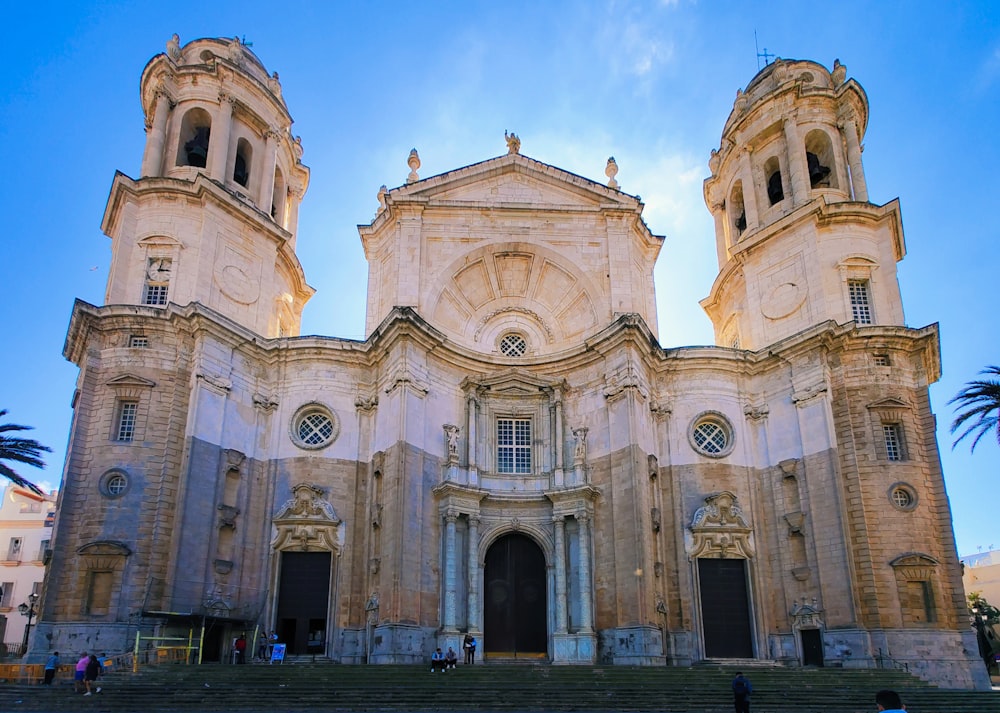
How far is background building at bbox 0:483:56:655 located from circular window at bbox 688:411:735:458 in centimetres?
4375

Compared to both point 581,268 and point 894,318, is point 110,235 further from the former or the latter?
point 894,318

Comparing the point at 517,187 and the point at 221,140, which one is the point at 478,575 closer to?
the point at 517,187

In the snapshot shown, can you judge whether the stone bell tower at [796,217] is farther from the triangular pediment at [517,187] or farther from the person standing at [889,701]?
the person standing at [889,701]

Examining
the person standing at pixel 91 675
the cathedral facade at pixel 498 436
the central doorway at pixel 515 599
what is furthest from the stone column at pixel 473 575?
the person standing at pixel 91 675

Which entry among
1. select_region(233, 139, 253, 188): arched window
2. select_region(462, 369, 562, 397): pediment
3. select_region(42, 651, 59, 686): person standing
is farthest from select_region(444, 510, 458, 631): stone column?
select_region(233, 139, 253, 188): arched window

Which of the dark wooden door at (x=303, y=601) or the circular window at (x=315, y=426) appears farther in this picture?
the circular window at (x=315, y=426)

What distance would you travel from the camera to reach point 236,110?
35156mm

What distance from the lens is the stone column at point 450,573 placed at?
27125 mm

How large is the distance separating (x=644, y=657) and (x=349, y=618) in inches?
391

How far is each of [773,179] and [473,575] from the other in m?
22.9

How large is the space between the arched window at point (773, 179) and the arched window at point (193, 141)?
81.6 feet

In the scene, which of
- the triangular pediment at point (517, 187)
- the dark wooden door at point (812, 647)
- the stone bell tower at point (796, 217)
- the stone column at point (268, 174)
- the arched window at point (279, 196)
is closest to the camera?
the dark wooden door at point (812, 647)

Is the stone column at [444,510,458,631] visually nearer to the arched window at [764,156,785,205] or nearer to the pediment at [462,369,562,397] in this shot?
the pediment at [462,369,562,397]

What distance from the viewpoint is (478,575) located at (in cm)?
2862
